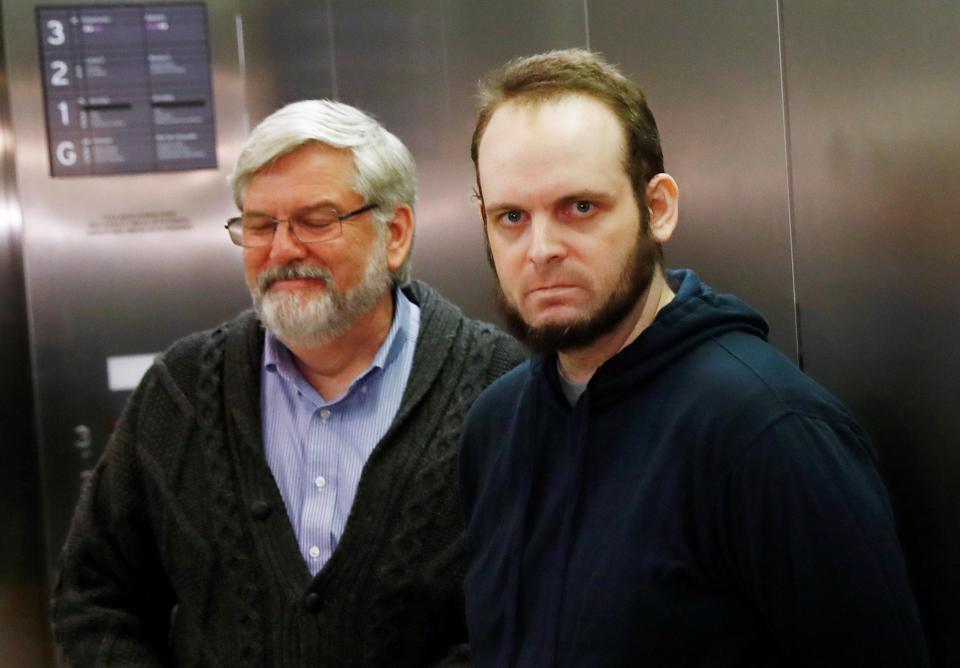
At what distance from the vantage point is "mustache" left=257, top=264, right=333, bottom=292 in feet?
5.47

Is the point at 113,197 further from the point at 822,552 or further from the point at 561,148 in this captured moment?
the point at 822,552

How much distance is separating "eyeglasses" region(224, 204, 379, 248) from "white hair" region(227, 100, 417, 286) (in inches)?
2.1

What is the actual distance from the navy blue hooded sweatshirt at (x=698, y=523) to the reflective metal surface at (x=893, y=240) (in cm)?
19

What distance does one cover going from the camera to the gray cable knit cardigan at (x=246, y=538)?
1.58 m

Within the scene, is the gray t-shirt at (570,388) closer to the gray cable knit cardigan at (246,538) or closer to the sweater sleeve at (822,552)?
the sweater sleeve at (822,552)

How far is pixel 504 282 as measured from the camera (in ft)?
3.84

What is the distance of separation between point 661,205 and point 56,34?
199 centimetres

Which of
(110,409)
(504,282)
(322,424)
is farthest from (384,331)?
(110,409)

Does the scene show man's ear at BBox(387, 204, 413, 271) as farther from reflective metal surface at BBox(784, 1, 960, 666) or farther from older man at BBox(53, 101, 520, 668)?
reflective metal surface at BBox(784, 1, 960, 666)

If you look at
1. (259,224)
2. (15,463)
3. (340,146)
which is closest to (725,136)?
(340,146)

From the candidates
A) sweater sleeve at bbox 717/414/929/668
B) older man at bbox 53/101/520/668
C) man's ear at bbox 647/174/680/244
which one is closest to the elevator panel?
older man at bbox 53/101/520/668

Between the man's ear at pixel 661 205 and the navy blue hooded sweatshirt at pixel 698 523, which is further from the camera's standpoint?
the man's ear at pixel 661 205

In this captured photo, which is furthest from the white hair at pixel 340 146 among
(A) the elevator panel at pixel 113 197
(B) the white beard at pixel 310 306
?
(A) the elevator panel at pixel 113 197

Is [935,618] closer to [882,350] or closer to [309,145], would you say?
[882,350]
